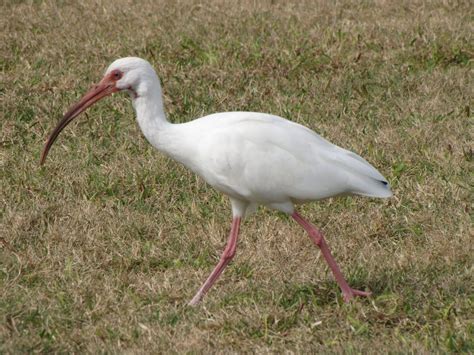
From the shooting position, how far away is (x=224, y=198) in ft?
22.5

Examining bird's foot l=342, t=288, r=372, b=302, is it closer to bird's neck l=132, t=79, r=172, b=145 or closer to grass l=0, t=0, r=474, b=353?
grass l=0, t=0, r=474, b=353

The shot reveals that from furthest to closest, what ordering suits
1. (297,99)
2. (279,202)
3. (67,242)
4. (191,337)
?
(297,99), (67,242), (279,202), (191,337)

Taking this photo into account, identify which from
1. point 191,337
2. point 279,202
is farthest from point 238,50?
point 191,337

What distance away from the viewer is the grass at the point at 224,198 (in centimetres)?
512

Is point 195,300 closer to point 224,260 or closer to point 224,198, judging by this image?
point 224,260

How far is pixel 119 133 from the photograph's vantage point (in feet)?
25.9

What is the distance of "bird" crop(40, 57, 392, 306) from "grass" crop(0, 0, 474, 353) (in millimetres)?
334

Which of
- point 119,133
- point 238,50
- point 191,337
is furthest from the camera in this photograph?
point 238,50

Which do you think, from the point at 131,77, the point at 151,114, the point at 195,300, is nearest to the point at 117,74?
the point at 131,77

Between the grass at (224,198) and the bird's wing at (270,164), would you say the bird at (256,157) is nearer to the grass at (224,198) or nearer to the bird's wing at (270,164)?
the bird's wing at (270,164)

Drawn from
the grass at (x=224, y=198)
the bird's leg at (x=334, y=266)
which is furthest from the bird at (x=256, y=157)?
the grass at (x=224, y=198)

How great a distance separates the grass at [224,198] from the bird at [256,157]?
334mm

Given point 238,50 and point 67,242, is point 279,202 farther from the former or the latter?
point 238,50

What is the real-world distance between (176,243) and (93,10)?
491 cm
